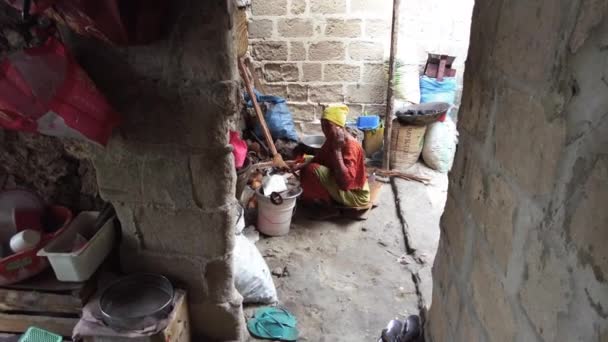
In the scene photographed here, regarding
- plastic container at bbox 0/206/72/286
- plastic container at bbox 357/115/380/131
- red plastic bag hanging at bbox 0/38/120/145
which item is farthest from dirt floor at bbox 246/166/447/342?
red plastic bag hanging at bbox 0/38/120/145

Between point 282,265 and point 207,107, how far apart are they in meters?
1.61

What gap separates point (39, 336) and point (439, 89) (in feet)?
13.3

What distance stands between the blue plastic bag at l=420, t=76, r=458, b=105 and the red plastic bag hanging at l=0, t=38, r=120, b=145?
147 inches

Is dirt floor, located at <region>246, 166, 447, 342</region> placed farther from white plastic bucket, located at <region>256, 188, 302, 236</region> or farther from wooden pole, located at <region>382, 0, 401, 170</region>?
wooden pole, located at <region>382, 0, 401, 170</region>

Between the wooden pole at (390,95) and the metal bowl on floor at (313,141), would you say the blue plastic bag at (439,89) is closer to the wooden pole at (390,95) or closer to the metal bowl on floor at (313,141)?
the wooden pole at (390,95)

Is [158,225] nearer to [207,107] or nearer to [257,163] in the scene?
[207,107]

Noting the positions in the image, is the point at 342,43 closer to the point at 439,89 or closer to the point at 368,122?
the point at 368,122

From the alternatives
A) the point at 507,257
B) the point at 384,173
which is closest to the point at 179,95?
the point at 507,257

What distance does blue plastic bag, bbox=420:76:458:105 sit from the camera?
168 inches

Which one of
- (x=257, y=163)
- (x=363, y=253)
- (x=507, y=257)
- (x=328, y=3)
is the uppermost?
(x=328, y=3)

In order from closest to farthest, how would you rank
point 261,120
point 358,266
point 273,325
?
point 273,325 → point 358,266 → point 261,120

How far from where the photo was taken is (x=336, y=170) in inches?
128

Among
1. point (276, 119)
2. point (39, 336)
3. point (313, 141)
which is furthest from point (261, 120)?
point (39, 336)

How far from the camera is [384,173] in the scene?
4.05 meters
